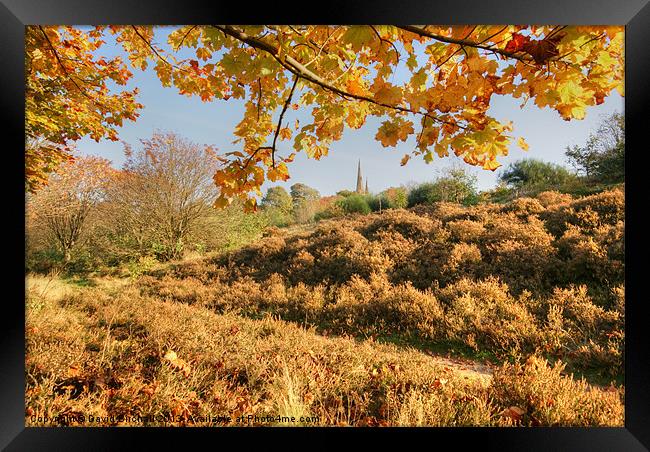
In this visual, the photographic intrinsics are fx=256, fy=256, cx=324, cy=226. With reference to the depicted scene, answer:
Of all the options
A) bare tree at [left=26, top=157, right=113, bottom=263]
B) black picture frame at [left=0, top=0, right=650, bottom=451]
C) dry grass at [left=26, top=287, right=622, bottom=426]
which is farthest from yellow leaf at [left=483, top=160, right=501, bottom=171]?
bare tree at [left=26, top=157, right=113, bottom=263]

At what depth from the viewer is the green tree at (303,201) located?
3174 mm

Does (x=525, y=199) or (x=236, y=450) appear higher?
(x=525, y=199)

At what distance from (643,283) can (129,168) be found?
5.20m

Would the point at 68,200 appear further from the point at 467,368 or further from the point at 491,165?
the point at 467,368

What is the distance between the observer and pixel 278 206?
4066 mm

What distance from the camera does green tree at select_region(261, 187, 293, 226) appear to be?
3744mm

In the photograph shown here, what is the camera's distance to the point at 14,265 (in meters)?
1.72


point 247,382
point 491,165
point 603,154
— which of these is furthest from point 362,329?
point 603,154

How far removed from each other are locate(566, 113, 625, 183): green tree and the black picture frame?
0.79 metres

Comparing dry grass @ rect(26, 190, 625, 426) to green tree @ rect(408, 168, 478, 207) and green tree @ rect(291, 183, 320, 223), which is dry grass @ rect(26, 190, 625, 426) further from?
green tree @ rect(291, 183, 320, 223)

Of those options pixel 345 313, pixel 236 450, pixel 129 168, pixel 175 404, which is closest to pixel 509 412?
pixel 236 450
